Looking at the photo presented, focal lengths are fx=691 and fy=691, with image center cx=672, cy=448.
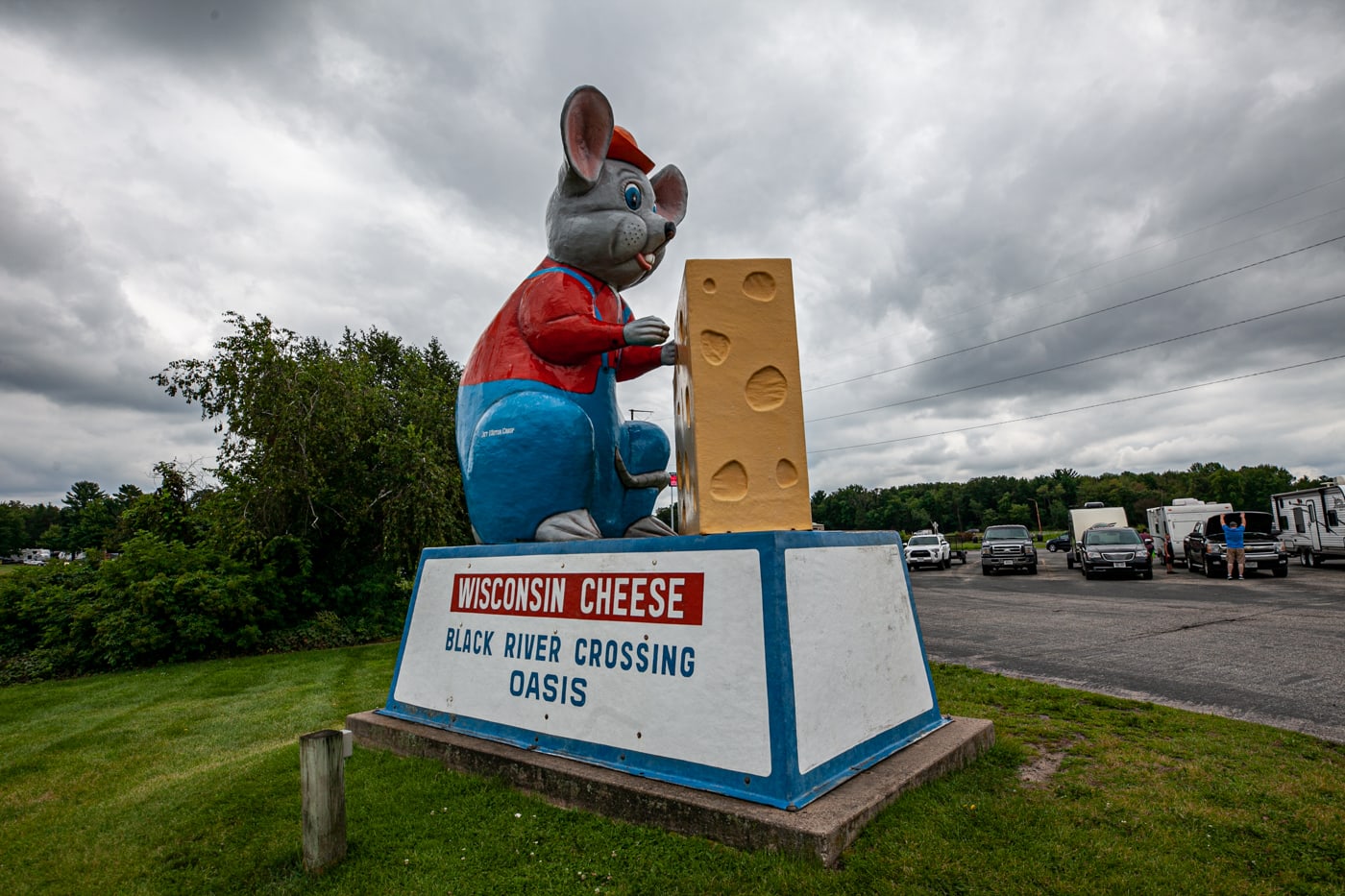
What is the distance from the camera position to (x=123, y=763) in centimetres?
474

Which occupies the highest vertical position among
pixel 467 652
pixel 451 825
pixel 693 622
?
pixel 693 622

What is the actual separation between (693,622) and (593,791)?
→ 847mm

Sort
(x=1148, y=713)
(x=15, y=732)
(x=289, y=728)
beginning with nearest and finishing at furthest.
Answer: (x=1148, y=713)
(x=289, y=728)
(x=15, y=732)

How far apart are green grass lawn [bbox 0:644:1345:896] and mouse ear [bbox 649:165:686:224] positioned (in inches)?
146

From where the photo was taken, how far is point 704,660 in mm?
2959

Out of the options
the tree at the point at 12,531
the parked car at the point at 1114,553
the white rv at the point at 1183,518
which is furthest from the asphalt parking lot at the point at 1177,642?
the tree at the point at 12,531

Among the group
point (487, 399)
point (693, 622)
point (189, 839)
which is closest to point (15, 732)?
point (189, 839)

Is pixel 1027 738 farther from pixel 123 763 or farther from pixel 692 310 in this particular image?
pixel 123 763

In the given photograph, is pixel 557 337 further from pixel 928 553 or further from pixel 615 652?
pixel 928 553

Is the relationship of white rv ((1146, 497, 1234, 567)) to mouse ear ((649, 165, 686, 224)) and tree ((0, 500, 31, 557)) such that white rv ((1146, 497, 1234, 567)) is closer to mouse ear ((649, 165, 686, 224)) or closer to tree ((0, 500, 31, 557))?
mouse ear ((649, 165, 686, 224))

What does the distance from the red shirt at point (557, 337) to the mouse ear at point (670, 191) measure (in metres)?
0.83

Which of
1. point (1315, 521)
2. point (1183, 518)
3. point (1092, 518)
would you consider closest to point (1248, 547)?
point (1315, 521)

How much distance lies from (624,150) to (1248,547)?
1926 cm

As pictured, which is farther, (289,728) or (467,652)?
(289,728)
